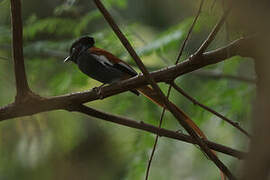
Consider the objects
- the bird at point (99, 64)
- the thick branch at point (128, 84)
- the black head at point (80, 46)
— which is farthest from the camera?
the black head at point (80, 46)

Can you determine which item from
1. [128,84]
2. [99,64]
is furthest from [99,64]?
[128,84]

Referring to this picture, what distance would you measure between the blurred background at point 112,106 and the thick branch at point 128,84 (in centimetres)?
11

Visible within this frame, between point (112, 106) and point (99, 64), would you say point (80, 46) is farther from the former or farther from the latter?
point (112, 106)

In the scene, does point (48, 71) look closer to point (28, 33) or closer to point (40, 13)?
point (28, 33)

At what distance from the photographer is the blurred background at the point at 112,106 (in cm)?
253

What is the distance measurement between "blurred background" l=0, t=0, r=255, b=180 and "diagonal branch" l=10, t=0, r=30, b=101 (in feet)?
1.03

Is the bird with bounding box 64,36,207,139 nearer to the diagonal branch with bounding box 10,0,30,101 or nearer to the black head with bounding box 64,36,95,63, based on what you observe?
the black head with bounding box 64,36,95,63

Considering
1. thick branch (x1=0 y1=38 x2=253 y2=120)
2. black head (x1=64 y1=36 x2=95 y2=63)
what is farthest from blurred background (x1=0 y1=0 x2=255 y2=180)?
black head (x1=64 y1=36 x2=95 y2=63)

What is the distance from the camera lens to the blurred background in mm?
2527

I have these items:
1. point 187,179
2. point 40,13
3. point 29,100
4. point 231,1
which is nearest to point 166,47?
point 29,100

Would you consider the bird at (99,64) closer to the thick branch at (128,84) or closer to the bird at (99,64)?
the bird at (99,64)

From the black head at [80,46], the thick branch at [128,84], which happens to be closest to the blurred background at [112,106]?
the thick branch at [128,84]

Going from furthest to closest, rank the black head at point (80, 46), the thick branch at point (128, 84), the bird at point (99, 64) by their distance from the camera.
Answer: the black head at point (80, 46)
the bird at point (99, 64)
the thick branch at point (128, 84)

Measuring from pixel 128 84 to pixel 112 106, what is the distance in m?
1.67
